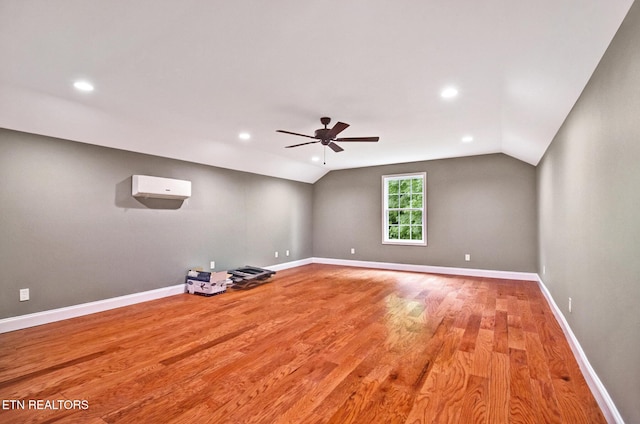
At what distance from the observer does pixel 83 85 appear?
2.83 m

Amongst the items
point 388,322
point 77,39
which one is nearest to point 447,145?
point 388,322

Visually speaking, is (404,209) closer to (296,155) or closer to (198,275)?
(296,155)

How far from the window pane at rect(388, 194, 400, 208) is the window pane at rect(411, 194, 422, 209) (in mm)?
357

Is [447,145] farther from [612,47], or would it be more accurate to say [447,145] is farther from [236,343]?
[236,343]

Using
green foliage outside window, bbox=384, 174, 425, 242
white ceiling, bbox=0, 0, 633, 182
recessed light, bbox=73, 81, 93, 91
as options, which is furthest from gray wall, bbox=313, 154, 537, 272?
recessed light, bbox=73, 81, 93, 91

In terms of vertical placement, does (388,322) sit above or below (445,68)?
below

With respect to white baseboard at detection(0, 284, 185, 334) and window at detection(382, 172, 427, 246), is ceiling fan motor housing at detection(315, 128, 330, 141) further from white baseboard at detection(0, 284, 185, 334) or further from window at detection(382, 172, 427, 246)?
window at detection(382, 172, 427, 246)

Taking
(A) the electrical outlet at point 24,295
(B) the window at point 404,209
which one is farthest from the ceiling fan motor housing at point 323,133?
(A) the electrical outlet at point 24,295

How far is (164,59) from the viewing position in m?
2.39

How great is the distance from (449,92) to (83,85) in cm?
357

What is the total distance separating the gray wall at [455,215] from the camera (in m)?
5.75

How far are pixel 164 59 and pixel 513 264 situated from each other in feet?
21.1

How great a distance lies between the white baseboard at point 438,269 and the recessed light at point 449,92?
423 centimetres

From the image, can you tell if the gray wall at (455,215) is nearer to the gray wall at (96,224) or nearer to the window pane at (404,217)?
the window pane at (404,217)
